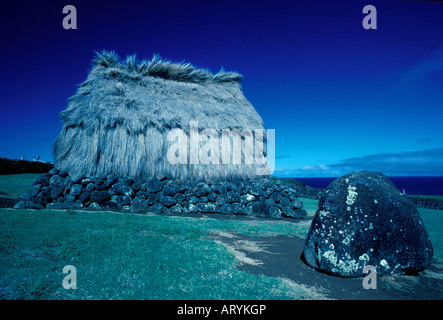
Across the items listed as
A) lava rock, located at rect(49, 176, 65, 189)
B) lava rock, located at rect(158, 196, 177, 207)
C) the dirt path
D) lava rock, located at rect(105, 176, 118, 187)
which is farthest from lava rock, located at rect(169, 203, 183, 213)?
lava rock, located at rect(49, 176, 65, 189)

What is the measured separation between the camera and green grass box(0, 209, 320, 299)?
9.08ft

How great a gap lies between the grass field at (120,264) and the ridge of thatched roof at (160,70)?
25.0ft

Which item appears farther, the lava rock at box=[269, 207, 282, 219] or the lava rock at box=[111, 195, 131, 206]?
the lava rock at box=[269, 207, 282, 219]

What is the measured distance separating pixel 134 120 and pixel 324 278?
8.14m

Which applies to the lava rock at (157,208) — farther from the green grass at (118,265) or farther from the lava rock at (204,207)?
the green grass at (118,265)

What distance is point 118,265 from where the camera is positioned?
3.40 metres

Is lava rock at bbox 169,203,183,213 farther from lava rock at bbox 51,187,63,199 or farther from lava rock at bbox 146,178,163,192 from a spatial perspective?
lava rock at bbox 51,187,63,199

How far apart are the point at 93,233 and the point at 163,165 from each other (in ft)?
14.9

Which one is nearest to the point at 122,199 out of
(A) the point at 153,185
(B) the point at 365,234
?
(A) the point at 153,185

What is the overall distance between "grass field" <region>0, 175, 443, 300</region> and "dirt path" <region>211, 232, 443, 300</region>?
203 mm

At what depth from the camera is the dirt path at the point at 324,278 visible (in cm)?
321

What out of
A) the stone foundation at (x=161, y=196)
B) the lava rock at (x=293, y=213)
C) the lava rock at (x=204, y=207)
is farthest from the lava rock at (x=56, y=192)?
the lava rock at (x=293, y=213)

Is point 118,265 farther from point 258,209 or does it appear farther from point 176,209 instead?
point 258,209

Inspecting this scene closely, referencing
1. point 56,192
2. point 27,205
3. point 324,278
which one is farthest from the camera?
point 56,192
